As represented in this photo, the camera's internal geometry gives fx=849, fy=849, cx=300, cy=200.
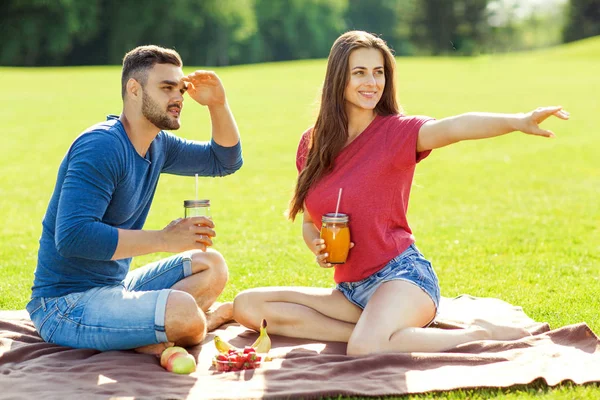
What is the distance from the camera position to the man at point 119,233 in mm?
4480

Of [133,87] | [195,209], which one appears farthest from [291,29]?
[195,209]

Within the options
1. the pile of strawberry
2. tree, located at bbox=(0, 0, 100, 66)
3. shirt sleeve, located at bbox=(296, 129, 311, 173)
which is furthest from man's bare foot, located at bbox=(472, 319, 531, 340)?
tree, located at bbox=(0, 0, 100, 66)

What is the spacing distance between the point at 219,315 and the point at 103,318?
101 cm

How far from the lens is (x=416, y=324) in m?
4.94

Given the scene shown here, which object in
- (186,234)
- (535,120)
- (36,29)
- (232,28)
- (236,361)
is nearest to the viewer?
(535,120)

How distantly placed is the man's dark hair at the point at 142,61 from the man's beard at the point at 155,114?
104mm

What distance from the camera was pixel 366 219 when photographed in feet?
16.5

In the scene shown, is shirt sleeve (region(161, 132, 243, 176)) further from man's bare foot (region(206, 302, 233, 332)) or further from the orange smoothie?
the orange smoothie

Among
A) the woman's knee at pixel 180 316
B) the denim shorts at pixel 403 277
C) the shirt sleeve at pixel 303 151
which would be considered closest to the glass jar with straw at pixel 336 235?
the denim shorts at pixel 403 277

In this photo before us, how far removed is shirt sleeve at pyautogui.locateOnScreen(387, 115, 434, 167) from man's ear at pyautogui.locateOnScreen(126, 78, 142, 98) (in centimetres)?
148

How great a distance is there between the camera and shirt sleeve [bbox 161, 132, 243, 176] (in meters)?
5.47

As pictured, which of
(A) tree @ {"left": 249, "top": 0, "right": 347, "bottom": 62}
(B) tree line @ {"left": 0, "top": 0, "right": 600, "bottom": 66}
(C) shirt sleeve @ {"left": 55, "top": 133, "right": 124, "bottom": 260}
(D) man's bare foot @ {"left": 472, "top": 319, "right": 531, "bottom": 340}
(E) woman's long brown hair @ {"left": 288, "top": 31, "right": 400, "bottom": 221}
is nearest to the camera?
(C) shirt sleeve @ {"left": 55, "top": 133, "right": 124, "bottom": 260}

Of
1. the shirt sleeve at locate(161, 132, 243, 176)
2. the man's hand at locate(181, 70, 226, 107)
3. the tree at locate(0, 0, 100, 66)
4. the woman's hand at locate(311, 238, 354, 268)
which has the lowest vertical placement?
the woman's hand at locate(311, 238, 354, 268)

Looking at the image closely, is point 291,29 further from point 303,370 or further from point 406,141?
point 303,370
